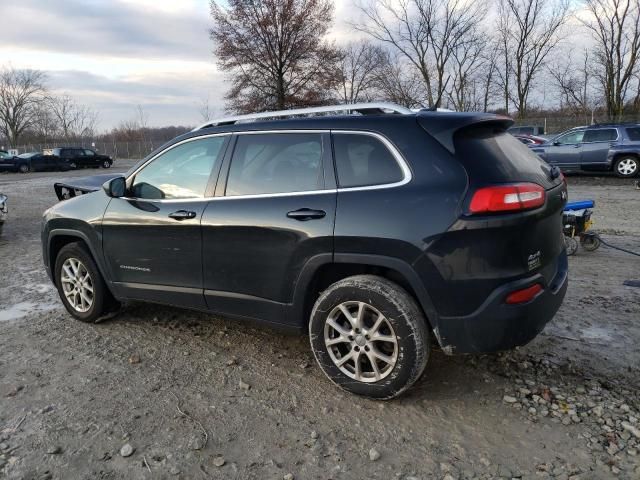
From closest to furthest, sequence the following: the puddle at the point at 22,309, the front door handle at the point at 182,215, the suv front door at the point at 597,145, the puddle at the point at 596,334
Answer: the front door handle at the point at 182,215 → the puddle at the point at 596,334 → the puddle at the point at 22,309 → the suv front door at the point at 597,145

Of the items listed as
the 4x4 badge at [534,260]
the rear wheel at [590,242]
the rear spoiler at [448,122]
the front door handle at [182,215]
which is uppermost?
the rear spoiler at [448,122]

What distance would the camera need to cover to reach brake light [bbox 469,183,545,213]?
2.71 metres

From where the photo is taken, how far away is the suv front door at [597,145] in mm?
15321

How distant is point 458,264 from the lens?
2754mm

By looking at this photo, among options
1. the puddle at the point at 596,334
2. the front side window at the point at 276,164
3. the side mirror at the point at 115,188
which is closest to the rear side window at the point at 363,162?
the front side window at the point at 276,164

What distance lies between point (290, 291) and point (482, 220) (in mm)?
1317

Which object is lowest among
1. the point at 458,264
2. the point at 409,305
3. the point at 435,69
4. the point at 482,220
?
the point at 409,305

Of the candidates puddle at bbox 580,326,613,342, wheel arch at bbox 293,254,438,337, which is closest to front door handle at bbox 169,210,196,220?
wheel arch at bbox 293,254,438,337

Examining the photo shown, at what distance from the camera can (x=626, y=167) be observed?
1509 centimetres

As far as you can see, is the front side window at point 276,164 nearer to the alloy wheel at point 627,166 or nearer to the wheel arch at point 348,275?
the wheel arch at point 348,275

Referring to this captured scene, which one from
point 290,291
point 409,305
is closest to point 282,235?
point 290,291

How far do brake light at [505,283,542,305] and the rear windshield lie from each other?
2.02 feet

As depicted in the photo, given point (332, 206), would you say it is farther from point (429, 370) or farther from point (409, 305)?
point (429, 370)

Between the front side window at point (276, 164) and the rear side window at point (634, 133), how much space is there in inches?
598
